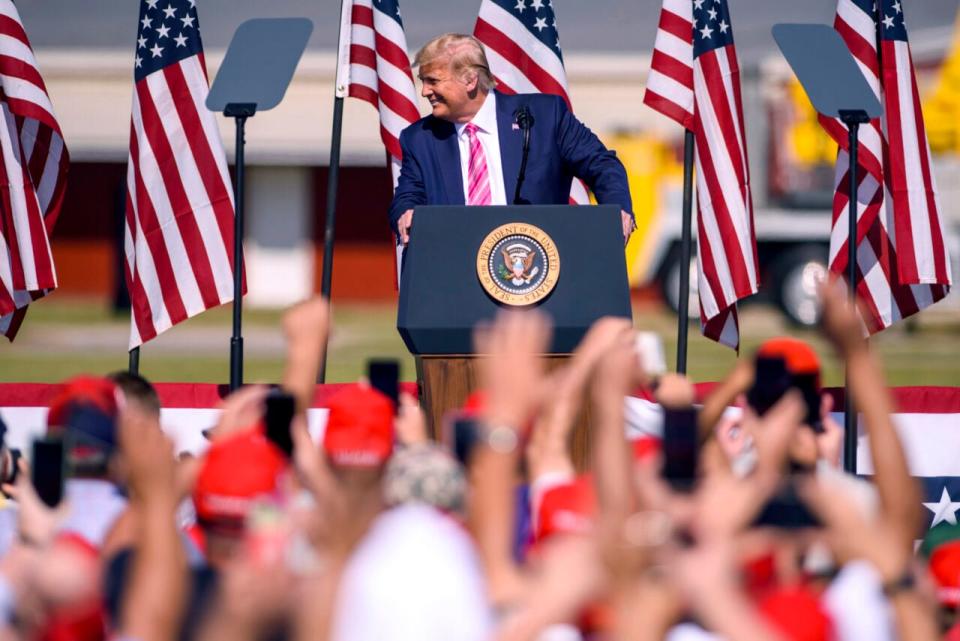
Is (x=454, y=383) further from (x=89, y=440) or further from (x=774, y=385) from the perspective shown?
(x=89, y=440)

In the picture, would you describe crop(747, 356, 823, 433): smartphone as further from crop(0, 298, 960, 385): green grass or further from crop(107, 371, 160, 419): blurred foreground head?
crop(0, 298, 960, 385): green grass

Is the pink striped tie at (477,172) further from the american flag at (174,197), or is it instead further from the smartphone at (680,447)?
the smartphone at (680,447)

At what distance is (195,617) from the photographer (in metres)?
2.91

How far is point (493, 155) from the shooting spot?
21.1 feet

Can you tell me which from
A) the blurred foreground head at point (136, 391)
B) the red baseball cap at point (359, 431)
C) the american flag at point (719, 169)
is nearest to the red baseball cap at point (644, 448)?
the red baseball cap at point (359, 431)

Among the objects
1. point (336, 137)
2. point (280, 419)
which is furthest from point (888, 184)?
point (280, 419)

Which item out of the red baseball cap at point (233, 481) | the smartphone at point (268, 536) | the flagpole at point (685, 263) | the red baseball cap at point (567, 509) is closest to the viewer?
the smartphone at point (268, 536)

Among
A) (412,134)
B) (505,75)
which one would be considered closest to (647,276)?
(505,75)

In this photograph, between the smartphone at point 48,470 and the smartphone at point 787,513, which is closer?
the smartphone at point 787,513

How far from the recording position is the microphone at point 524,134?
6242 mm

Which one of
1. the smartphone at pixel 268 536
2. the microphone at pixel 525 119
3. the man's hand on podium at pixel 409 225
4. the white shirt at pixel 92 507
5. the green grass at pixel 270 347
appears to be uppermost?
the microphone at pixel 525 119

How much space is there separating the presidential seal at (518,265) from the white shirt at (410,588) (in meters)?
2.80

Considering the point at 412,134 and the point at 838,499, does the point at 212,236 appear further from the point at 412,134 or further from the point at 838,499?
the point at 838,499

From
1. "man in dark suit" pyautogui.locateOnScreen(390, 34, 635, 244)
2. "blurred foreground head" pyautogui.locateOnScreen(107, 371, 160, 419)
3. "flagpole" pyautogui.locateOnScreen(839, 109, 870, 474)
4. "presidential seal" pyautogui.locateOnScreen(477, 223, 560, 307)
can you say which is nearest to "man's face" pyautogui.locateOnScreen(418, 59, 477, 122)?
"man in dark suit" pyautogui.locateOnScreen(390, 34, 635, 244)
